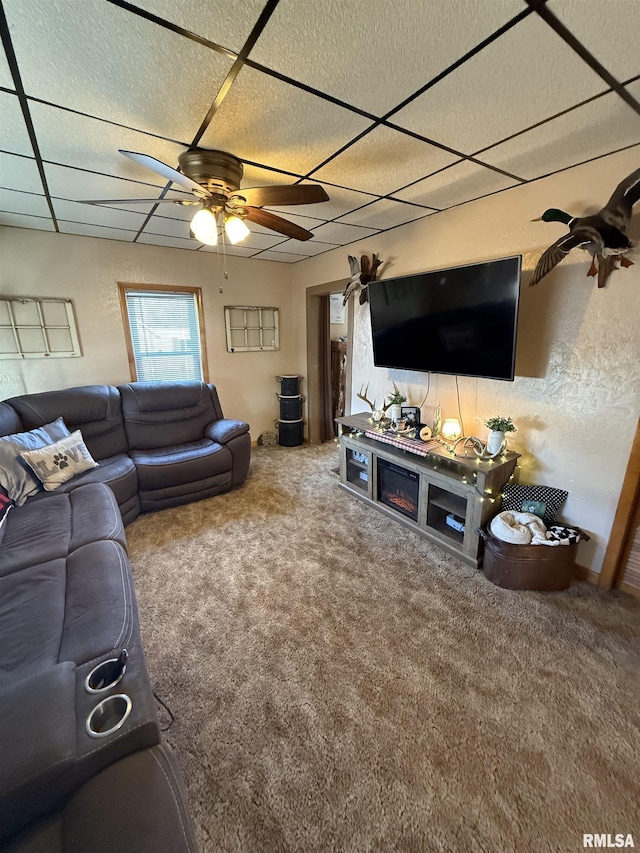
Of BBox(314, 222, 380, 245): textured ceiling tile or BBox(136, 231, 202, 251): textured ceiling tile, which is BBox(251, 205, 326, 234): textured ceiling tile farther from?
BBox(136, 231, 202, 251): textured ceiling tile

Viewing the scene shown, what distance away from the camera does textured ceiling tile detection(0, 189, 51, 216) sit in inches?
91.9

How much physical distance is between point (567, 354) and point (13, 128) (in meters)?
3.12

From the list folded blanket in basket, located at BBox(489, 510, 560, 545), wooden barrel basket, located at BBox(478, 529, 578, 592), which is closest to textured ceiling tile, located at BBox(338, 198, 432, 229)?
folded blanket in basket, located at BBox(489, 510, 560, 545)

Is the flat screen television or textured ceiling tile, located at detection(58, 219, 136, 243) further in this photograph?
textured ceiling tile, located at detection(58, 219, 136, 243)

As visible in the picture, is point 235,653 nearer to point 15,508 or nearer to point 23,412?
point 15,508

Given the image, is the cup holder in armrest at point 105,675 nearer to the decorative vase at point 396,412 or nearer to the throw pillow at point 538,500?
the throw pillow at point 538,500

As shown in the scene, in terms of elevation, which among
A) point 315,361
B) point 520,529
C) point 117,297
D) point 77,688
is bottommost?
point 520,529

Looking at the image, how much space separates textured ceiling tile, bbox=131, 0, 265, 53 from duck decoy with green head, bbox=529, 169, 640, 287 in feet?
5.27

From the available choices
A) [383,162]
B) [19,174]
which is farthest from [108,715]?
[19,174]

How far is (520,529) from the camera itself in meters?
2.11

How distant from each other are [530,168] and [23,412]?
4.01 meters

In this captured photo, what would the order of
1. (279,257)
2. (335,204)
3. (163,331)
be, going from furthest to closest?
1. (279,257)
2. (163,331)
3. (335,204)

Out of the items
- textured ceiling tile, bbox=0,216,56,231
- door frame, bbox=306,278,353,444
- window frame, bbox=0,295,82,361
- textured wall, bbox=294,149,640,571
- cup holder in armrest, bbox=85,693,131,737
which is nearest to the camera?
cup holder in armrest, bbox=85,693,131,737

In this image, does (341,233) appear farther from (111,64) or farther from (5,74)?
(5,74)
